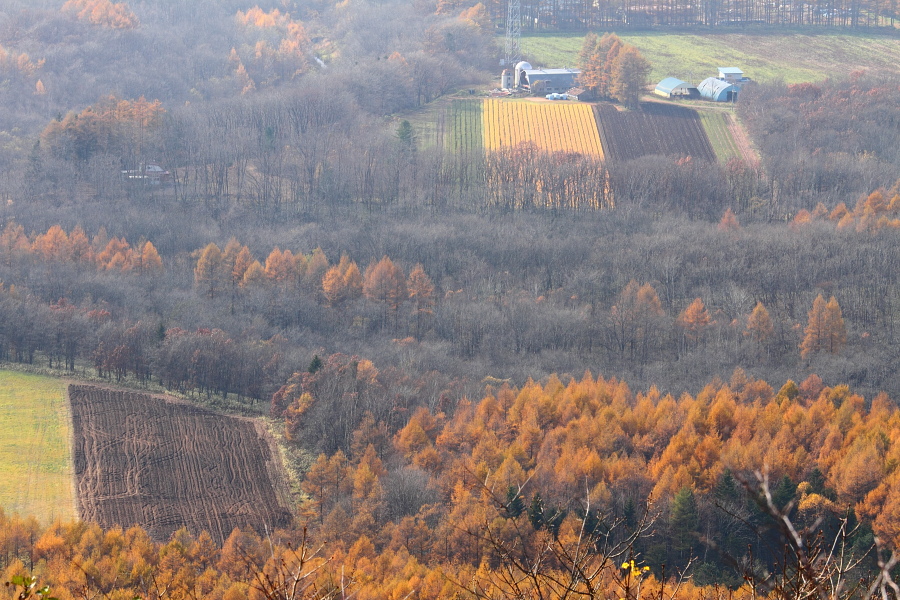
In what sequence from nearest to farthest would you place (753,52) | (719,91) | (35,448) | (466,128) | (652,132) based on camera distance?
1. (35,448)
2. (652,132)
3. (466,128)
4. (719,91)
5. (753,52)

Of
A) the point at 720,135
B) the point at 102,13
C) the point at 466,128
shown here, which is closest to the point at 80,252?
the point at 466,128

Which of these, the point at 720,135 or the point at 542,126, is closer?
the point at 720,135

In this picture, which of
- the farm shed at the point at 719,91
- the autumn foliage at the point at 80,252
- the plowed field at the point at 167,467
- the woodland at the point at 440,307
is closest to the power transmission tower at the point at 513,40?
the woodland at the point at 440,307

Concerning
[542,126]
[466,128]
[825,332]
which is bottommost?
[825,332]

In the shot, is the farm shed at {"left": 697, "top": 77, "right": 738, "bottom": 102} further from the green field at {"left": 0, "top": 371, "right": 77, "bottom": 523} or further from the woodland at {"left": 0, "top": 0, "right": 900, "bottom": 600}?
the green field at {"left": 0, "top": 371, "right": 77, "bottom": 523}

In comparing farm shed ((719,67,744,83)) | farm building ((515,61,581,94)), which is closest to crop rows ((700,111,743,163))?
farm shed ((719,67,744,83))

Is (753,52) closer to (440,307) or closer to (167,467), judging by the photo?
(440,307)
